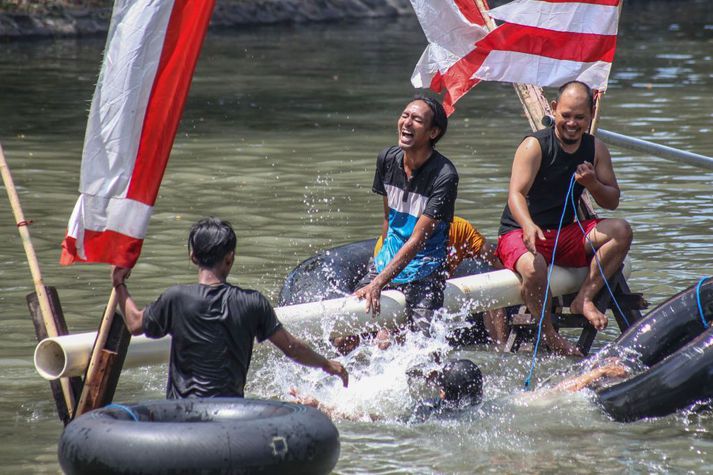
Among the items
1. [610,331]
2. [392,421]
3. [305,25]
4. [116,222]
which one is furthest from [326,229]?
[305,25]

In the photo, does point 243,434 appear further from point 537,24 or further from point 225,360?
point 537,24

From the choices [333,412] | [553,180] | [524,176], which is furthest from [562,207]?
[333,412]

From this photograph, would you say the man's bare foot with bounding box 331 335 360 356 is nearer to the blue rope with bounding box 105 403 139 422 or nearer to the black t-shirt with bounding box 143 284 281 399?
the black t-shirt with bounding box 143 284 281 399

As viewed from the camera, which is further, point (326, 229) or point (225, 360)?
point (326, 229)

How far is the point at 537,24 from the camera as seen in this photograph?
8.43 metres

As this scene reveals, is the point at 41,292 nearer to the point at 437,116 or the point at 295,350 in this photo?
the point at 295,350

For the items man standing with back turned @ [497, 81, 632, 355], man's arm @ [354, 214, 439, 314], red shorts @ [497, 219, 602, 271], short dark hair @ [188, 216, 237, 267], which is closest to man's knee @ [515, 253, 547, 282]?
man standing with back turned @ [497, 81, 632, 355]

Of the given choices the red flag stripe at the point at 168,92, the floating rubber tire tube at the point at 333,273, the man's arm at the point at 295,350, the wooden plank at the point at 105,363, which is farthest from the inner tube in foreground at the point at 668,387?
the red flag stripe at the point at 168,92

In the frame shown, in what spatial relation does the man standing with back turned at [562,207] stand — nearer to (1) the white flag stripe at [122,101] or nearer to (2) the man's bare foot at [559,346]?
(2) the man's bare foot at [559,346]

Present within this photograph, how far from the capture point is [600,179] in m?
7.84

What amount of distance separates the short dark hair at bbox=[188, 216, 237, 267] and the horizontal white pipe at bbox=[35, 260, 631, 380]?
2.75 ft

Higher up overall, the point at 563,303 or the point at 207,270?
the point at 207,270

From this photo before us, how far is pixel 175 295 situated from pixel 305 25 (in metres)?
30.2

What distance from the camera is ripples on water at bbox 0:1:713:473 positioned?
21.4 feet
